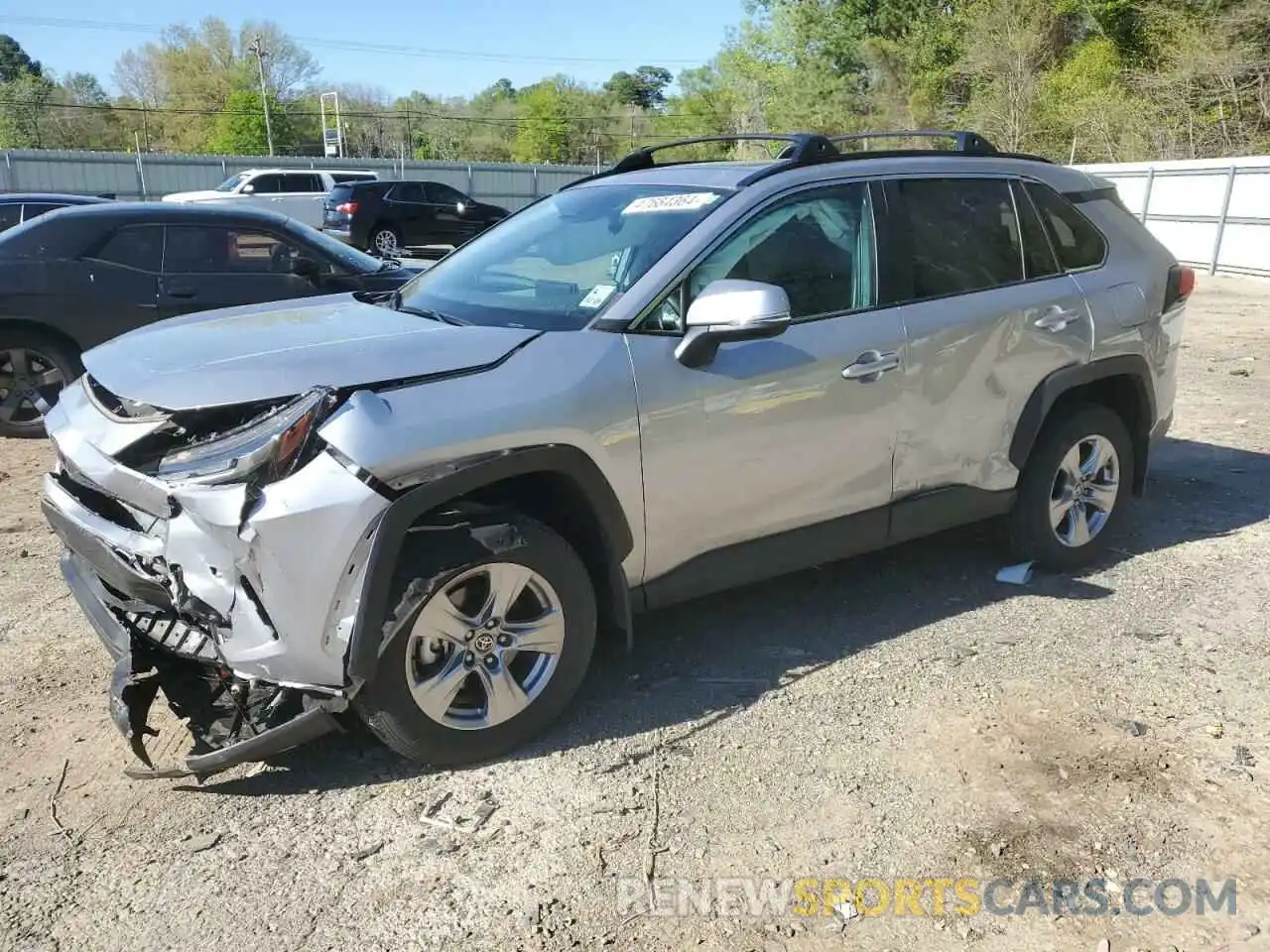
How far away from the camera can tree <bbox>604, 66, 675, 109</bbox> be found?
134 m

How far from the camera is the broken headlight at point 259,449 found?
273 cm

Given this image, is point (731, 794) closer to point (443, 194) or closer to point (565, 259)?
point (565, 259)

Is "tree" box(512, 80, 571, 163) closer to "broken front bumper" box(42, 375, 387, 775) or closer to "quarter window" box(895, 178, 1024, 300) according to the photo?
"quarter window" box(895, 178, 1024, 300)

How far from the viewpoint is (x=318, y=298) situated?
14.1ft

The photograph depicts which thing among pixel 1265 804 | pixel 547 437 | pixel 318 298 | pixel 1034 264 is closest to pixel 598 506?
pixel 547 437

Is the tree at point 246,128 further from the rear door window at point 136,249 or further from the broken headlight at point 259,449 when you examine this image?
the broken headlight at point 259,449

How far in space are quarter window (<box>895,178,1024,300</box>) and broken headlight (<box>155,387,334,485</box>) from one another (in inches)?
95.2

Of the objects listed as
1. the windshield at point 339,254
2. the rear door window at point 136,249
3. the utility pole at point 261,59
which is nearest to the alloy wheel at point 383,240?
the windshield at point 339,254

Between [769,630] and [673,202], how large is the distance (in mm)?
1721

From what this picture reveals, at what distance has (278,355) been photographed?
3.04 meters

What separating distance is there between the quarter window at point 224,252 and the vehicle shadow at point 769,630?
4805 mm

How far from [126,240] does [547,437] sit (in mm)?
5559

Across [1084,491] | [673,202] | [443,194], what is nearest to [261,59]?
[443,194]

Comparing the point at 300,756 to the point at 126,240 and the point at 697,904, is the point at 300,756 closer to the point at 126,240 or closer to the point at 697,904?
the point at 697,904
